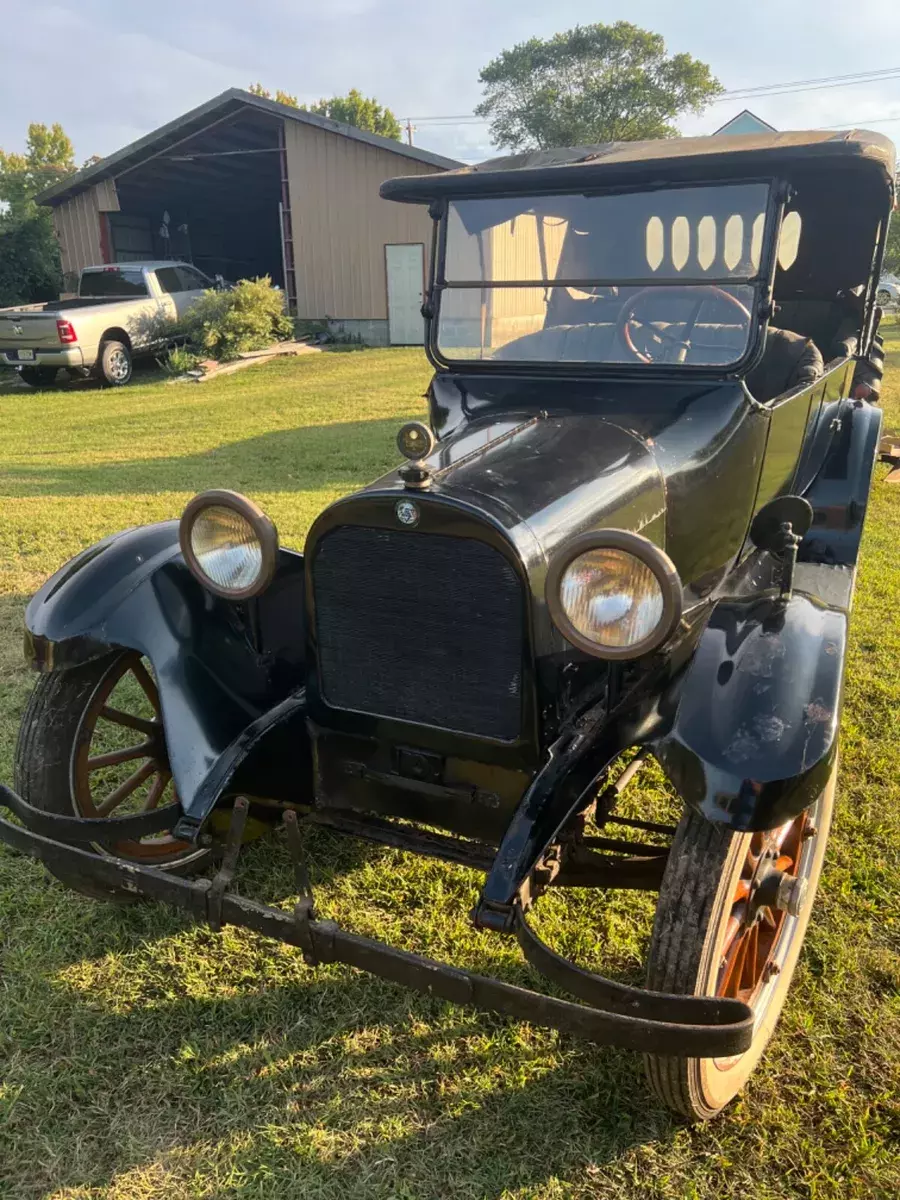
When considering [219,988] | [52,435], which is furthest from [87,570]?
[52,435]

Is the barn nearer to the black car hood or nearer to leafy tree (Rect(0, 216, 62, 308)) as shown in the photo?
leafy tree (Rect(0, 216, 62, 308))

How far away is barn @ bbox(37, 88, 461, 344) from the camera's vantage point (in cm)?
1720

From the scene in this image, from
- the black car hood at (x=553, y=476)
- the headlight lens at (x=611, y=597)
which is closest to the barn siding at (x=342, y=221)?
the black car hood at (x=553, y=476)

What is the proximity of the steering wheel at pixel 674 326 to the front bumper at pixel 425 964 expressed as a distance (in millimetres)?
1957

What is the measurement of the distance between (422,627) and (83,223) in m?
21.1

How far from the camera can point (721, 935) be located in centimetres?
192

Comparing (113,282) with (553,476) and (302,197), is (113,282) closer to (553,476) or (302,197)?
(302,197)

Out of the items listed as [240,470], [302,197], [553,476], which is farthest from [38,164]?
[553,476]

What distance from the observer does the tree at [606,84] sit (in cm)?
3669

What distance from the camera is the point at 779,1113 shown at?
2.11 metres

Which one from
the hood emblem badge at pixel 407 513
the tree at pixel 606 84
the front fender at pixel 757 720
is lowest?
the front fender at pixel 757 720

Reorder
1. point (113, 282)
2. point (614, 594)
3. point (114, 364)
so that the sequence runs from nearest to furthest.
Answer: point (614, 594) → point (114, 364) → point (113, 282)

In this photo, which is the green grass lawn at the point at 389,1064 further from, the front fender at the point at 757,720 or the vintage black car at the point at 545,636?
the front fender at the point at 757,720

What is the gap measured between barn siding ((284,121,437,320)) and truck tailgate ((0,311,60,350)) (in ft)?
22.4
